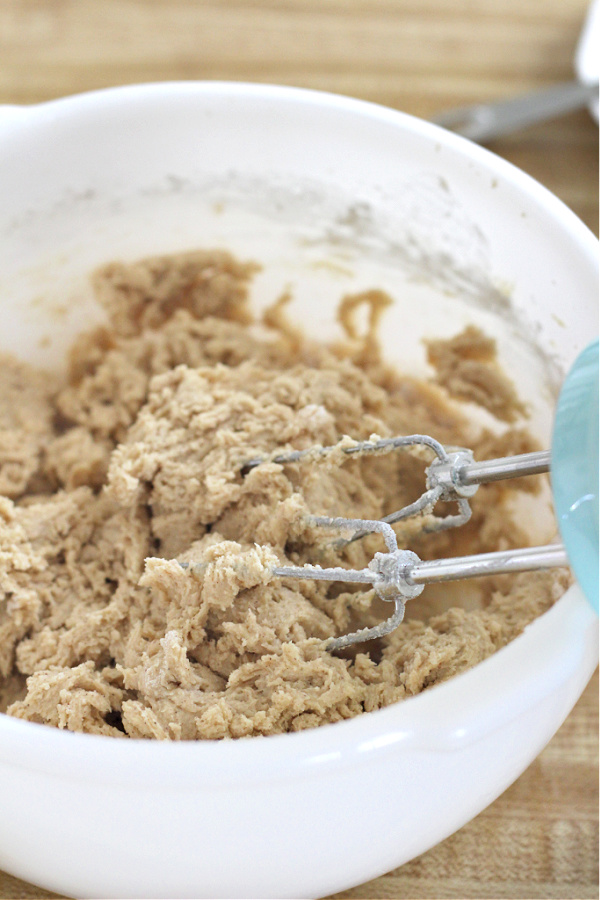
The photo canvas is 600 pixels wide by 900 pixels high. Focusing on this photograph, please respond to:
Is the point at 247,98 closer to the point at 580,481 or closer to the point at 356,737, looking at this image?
the point at 580,481

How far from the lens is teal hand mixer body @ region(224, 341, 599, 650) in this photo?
1.84 ft

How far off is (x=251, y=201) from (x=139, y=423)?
0.28 m

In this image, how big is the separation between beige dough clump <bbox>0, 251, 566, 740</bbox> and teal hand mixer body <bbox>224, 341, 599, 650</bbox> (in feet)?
0.14

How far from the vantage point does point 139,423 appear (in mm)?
879

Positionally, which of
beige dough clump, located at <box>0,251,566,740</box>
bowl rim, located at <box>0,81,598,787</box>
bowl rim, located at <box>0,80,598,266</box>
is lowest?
beige dough clump, located at <box>0,251,566,740</box>

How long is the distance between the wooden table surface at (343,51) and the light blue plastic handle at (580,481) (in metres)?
0.68

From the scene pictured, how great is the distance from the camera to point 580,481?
56 centimetres

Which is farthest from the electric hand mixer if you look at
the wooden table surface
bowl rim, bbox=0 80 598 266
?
the wooden table surface

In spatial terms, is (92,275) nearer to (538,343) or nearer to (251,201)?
(251,201)

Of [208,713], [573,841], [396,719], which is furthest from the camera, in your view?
[573,841]

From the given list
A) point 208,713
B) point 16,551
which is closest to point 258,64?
point 16,551

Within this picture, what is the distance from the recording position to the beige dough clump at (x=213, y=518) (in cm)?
69

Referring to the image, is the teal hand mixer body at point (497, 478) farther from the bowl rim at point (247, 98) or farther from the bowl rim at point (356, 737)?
the bowl rim at point (247, 98)

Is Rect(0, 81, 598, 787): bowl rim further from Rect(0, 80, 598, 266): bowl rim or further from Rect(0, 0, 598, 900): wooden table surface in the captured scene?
Rect(0, 0, 598, 900): wooden table surface
